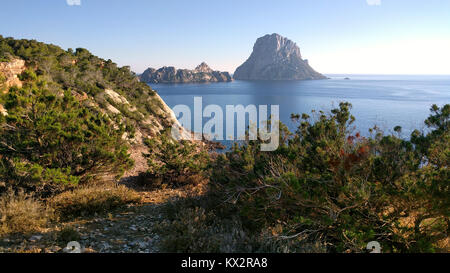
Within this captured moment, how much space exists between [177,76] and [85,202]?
6072 inches

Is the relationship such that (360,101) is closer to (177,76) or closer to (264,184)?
(264,184)

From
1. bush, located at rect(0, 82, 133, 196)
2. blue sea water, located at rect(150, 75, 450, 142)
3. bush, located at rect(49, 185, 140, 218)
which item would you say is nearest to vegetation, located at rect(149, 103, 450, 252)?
blue sea water, located at rect(150, 75, 450, 142)

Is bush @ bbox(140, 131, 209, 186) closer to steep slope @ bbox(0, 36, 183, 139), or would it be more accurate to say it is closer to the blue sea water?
the blue sea water

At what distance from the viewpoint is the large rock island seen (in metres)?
151

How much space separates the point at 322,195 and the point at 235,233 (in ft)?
6.13

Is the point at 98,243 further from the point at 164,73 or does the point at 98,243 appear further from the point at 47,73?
the point at 164,73

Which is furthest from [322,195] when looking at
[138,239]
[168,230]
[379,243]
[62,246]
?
[62,246]

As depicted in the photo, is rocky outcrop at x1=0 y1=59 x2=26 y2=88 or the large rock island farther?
the large rock island

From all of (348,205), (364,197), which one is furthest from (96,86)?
(364,197)

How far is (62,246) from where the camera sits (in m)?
4.53

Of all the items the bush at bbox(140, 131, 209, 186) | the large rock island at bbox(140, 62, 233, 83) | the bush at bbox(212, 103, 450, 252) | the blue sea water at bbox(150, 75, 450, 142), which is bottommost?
the bush at bbox(140, 131, 209, 186)

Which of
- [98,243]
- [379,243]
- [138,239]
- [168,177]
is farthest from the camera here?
[168,177]

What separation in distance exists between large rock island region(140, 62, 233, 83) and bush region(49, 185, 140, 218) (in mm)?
147452

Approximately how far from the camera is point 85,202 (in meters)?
6.75
